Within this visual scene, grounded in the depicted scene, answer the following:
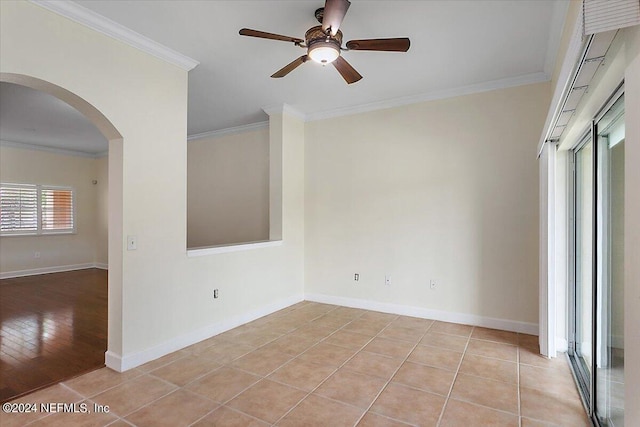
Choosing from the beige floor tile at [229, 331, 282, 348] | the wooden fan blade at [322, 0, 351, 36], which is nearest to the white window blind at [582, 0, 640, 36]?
the wooden fan blade at [322, 0, 351, 36]

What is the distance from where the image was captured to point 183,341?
3.20m

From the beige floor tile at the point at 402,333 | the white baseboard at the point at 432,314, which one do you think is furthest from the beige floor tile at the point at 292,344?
the white baseboard at the point at 432,314

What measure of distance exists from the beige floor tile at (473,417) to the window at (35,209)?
27.0 ft

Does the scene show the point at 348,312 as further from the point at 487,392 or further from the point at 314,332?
the point at 487,392

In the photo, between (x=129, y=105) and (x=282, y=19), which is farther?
(x=129, y=105)

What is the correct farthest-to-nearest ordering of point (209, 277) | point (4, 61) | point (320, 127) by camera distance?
point (320, 127)
point (209, 277)
point (4, 61)

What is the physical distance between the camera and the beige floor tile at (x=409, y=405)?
82.6 inches

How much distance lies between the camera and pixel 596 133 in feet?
6.95

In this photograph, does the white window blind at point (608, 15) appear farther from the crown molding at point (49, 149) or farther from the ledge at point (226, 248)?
the crown molding at point (49, 149)

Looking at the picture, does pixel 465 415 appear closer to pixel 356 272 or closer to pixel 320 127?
pixel 356 272

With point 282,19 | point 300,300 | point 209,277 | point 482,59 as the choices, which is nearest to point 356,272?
point 300,300

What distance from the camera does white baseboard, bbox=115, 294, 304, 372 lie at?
8.95 ft

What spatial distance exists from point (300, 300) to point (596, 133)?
3819 millimetres

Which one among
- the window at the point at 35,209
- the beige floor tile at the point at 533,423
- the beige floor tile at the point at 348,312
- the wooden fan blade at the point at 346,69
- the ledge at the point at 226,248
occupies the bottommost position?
the beige floor tile at the point at 533,423
